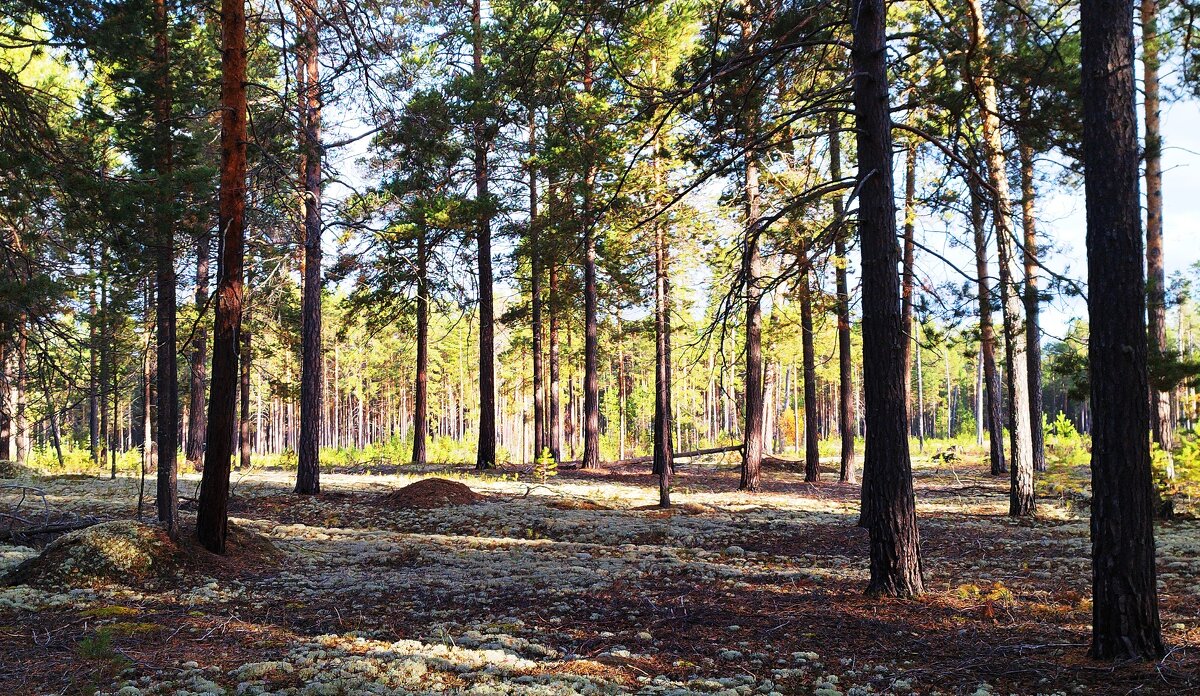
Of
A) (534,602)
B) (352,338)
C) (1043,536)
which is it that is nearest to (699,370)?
(352,338)

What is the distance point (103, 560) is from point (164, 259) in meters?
4.72

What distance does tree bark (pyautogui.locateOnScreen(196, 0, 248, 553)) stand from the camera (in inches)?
310

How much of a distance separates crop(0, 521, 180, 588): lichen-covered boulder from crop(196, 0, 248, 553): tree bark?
1.93ft

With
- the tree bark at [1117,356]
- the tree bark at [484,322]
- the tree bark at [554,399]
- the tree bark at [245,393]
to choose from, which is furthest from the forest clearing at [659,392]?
the tree bark at [554,399]

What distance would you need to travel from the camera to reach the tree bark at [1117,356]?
434 cm

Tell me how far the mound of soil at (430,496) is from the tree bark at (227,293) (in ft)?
17.6

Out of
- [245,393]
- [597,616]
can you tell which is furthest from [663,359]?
[245,393]

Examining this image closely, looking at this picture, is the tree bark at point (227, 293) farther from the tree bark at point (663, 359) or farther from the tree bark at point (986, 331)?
the tree bark at point (986, 331)

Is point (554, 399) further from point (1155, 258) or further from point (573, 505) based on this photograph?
point (1155, 258)

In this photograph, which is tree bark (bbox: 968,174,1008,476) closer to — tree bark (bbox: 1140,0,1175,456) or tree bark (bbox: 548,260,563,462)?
tree bark (bbox: 1140,0,1175,456)

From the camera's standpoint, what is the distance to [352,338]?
47781 mm

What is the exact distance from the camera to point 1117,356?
4406 millimetres

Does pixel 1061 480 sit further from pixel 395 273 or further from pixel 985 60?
pixel 395 273

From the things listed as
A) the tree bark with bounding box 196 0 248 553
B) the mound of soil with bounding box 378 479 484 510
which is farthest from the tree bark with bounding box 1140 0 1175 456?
the tree bark with bounding box 196 0 248 553
